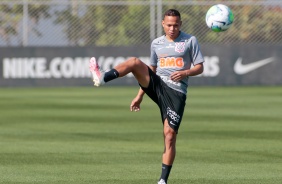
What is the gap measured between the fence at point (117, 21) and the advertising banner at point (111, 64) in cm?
78

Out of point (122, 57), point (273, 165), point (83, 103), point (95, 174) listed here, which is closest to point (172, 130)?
point (95, 174)

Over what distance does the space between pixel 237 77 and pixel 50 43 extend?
6.77 meters

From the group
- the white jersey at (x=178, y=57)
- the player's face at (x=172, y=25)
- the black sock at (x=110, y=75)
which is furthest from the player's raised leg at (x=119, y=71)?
the player's face at (x=172, y=25)

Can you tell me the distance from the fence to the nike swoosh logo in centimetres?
141

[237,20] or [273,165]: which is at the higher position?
[237,20]

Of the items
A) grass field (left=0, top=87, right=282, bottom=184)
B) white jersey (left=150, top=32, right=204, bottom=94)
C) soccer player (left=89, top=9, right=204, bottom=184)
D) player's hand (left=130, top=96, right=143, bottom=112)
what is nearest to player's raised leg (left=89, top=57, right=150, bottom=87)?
soccer player (left=89, top=9, right=204, bottom=184)

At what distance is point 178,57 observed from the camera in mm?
11234

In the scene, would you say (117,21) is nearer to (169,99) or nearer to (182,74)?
(169,99)

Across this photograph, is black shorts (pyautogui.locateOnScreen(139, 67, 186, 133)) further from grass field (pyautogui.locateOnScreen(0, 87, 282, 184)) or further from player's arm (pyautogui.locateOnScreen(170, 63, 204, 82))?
grass field (pyautogui.locateOnScreen(0, 87, 282, 184))

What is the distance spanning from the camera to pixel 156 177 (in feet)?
39.7

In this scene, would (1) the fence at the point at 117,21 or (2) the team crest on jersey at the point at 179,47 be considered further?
(1) the fence at the point at 117,21

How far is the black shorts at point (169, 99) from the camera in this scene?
1111cm

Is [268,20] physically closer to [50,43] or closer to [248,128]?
[50,43]

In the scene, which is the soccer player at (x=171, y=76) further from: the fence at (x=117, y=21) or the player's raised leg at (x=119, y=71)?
the fence at (x=117, y=21)
